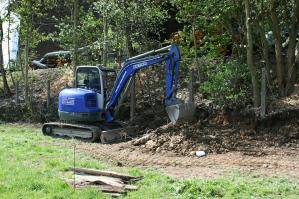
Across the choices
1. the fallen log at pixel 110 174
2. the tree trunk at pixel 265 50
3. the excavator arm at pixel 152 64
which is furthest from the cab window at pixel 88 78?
the fallen log at pixel 110 174

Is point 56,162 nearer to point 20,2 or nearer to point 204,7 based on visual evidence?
point 204,7

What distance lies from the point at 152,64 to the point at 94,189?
702cm

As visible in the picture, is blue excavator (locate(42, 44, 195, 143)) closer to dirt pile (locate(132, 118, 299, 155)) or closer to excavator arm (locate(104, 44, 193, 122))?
excavator arm (locate(104, 44, 193, 122))

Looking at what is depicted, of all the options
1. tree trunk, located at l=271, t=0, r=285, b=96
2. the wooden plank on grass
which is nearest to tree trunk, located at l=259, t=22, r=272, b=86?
tree trunk, located at l=271, t=0, r=285, b=96

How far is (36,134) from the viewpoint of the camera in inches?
637

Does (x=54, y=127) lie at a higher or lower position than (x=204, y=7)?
lower

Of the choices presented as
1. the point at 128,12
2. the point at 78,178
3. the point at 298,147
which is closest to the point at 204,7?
the point at 128,12

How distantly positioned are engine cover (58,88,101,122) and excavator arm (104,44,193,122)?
37 cm

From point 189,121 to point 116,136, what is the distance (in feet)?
6.98

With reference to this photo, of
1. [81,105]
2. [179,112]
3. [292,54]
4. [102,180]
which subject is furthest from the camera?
[81,105]

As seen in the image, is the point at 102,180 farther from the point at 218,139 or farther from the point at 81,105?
the point at 81,105

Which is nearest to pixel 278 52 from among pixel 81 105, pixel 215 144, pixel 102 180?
pixel 215 144

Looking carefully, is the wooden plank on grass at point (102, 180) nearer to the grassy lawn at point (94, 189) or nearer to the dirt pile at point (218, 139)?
the grassy lawn at point (94, 189)

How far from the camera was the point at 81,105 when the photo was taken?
15.2m
